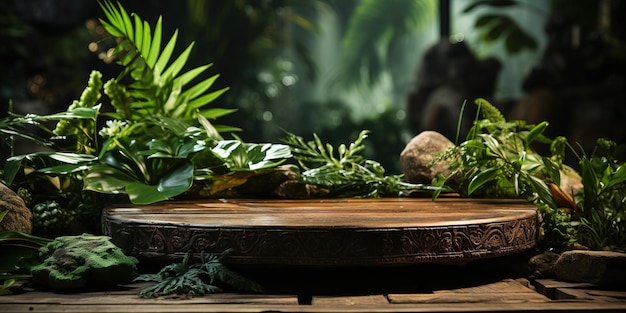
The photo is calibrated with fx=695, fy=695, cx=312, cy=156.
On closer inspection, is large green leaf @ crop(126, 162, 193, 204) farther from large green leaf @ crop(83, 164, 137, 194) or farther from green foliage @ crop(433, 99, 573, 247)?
green foliage @ crop(433, 99, 573, 247)

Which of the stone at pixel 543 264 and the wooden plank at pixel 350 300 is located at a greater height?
the stone at pixel 543 264

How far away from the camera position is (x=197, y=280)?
5.30 ft

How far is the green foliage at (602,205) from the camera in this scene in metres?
2.07

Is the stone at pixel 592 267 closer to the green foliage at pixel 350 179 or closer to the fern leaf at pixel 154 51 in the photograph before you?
the green foliage at pixel 350 179

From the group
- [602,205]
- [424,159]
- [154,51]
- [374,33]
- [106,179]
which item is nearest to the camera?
[106,179]

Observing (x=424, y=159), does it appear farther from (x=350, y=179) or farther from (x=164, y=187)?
(x=164, y=187)

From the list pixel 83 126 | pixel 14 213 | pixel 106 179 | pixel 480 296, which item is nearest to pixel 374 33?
pixel 83 126

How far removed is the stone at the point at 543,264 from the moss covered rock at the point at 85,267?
3.56 feet

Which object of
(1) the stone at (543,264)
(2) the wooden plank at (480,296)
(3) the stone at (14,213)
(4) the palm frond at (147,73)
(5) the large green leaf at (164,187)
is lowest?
(2) the wooden plank at (480,296)

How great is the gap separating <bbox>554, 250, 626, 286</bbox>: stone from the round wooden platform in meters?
0.12

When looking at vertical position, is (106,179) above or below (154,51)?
below

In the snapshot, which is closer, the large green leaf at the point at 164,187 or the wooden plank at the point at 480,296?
the wooden plank at the point at 480,296

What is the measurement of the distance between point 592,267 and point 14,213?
1567 mm

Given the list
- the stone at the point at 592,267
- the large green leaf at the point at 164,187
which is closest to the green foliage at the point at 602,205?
the stone at the point at 592,267
